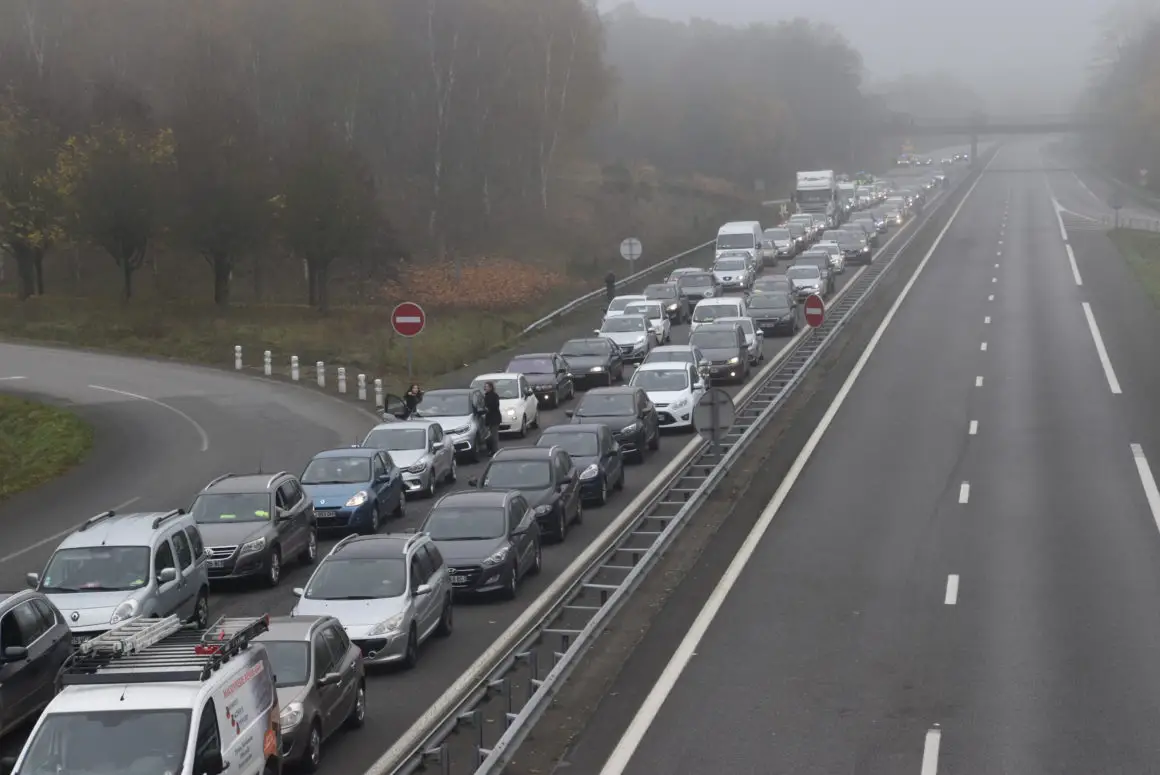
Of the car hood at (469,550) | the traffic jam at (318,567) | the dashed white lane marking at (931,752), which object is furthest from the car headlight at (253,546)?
the dashed white lane marking at (931,752)

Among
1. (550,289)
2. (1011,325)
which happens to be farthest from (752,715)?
(550,289)

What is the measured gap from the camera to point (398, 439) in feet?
95.9

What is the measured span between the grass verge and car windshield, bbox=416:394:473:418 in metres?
7.32

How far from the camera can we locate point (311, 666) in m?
14.3

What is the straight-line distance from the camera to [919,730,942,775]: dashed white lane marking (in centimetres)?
1363

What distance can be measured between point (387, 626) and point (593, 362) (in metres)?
25.3

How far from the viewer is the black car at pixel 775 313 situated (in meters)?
50.5

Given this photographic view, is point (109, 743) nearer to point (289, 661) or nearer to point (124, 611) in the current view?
point (289, 661)

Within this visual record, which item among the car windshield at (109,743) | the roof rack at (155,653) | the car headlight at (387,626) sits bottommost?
the car headlight at (387,626)

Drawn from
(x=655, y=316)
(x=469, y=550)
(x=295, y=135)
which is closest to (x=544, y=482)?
(x=469, y=550)

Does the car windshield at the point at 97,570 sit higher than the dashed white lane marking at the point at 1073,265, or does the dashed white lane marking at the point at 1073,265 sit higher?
the car windshield at the point at 97,570

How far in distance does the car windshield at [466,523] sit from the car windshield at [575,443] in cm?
565

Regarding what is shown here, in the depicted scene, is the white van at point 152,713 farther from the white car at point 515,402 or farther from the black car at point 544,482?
the white car at point 515,402

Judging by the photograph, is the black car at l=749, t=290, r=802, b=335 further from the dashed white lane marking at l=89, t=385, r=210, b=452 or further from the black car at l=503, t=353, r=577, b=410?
the dashed white lane marking at l=89, t=385, r=210, b=452
